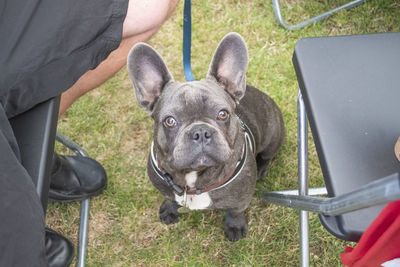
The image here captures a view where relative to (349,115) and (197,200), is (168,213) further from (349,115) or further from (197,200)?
(349,115)

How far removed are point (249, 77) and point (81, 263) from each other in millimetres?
2102

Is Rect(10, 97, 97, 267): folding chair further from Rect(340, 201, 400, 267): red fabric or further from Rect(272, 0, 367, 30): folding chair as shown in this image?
Rect(272, 0, 367, 30): folding chair

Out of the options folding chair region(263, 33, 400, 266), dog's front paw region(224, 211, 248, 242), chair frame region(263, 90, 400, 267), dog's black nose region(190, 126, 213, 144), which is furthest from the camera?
dog's front paw region(224, 211, 248, 242)

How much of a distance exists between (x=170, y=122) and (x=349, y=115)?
2.92 feet

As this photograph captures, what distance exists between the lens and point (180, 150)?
6.23ft

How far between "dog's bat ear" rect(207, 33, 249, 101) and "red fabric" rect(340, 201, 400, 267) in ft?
3.51

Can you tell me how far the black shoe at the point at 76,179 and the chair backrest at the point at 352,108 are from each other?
5.88 ft

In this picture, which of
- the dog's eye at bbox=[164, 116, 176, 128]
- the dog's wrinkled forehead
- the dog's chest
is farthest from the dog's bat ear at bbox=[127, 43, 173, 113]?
the dog's chest

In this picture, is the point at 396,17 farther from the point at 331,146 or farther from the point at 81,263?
the point at 81,263

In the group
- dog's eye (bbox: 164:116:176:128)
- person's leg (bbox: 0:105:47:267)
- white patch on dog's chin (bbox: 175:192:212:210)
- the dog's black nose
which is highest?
person's leg (bbox: 0:105:47:267)

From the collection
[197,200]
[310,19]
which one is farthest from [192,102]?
[310,19]

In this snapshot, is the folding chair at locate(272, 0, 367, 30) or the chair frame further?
the folding chair at locate(272, 0, 367, 30)

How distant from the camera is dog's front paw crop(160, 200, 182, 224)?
2.86 m

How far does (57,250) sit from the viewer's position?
2.53 m
